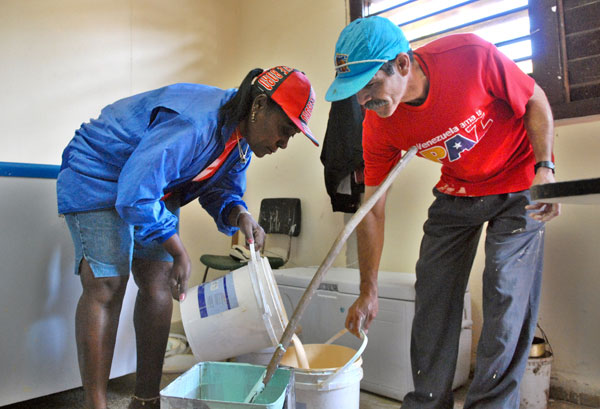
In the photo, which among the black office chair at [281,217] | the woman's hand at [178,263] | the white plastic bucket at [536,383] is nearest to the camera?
the woman's hand at [178,263]

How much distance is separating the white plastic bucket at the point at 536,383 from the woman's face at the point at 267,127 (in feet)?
3.92

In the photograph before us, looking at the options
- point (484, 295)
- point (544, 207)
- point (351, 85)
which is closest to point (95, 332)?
point (351, 85)

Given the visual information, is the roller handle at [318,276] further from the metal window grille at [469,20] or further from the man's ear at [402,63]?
the metal window grille at [469,20]

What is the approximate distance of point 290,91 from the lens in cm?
117

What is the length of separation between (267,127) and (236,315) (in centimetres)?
59

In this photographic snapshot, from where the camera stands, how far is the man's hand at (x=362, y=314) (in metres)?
1.33

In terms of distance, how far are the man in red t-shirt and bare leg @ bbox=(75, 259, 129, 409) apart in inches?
26.9

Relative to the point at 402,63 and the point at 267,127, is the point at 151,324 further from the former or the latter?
the point at 402,63

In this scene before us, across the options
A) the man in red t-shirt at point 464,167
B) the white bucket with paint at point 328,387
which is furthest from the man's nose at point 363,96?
the white bucket with paint at point 328,387

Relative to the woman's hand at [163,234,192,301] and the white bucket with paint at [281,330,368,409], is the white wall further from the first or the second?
the woman's hand at [163,234,192,301]

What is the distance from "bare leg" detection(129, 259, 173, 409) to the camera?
51.4 inches

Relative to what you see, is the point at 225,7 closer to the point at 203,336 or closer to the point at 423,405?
the point at 203,336

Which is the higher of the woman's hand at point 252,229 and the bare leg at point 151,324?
the woman's hand at point 252,229

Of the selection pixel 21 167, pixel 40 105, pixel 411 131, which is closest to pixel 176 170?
pixel 411 131
